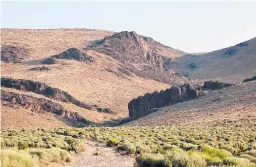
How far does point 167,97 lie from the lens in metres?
80.2

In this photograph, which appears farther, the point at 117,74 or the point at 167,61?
the point at 167,61

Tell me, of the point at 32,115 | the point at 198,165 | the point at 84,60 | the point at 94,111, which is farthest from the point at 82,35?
the point at 198,165

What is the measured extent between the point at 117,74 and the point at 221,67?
56.2 m

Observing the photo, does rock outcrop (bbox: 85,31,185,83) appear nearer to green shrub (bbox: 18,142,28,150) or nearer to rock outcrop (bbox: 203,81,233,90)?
rock outcrop (bbox: 203,81,233,90)

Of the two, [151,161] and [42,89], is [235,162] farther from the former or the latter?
[42,89]

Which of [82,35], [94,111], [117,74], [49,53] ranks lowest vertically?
[94,111]

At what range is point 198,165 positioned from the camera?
12781 mm

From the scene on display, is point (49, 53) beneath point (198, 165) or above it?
above

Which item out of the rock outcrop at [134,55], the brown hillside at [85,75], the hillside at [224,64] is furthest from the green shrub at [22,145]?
the hillside at [224,64]

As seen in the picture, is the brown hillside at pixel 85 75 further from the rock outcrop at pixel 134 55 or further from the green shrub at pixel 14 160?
the green shrub at pixel 14 160

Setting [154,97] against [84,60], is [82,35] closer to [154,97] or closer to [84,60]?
[84,60]

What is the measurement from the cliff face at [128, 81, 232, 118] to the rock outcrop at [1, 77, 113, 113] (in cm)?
1023

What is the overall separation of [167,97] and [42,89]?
27092 mm

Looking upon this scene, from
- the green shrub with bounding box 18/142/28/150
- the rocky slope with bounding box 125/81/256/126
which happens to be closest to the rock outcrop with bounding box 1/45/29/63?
the rocky slope with bounding box 125/81/256/126
